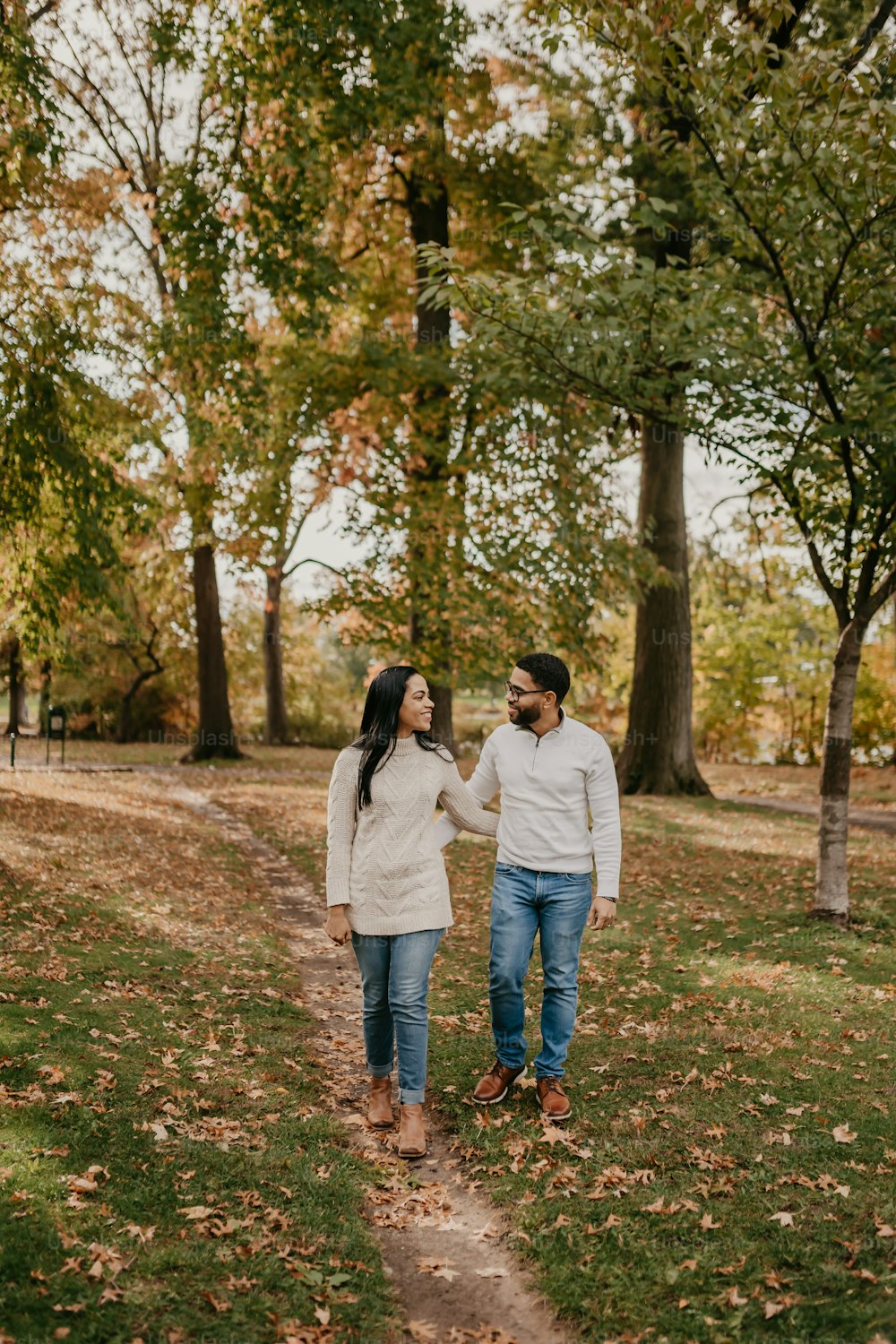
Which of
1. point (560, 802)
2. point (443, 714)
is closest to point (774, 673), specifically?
point (443, 714)

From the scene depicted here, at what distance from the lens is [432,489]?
1505 centimetres

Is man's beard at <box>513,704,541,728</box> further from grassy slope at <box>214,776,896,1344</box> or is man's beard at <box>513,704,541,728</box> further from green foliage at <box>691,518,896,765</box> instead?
green foliage at <box>691,518,896,765</box>

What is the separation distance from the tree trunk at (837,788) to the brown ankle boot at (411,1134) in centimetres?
541

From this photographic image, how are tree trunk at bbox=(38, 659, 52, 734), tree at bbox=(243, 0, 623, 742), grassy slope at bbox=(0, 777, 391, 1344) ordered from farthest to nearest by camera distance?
tree trunk at bbox=(38, 659, 52, 734)
tree at bbox=(243, 0, 623, 742)
grassy slope at bbox=(0, 777, 391, 1344)

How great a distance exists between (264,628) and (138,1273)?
29.6 meters

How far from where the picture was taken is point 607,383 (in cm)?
891

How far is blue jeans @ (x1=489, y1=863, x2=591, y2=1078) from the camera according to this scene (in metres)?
4.84

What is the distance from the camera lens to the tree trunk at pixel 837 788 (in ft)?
29.1

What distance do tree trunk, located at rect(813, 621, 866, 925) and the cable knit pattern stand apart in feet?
17.6

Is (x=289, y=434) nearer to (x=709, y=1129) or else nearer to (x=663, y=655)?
(x=663, y=655)

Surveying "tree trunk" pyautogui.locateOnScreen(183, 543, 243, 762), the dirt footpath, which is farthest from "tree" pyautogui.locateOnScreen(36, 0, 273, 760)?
the dirt footpath

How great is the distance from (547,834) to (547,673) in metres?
0.75

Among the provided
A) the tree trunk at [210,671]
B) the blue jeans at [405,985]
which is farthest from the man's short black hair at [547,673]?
the tree trunk at [210,671]

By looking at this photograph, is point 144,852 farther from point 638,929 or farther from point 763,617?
point 763,617
